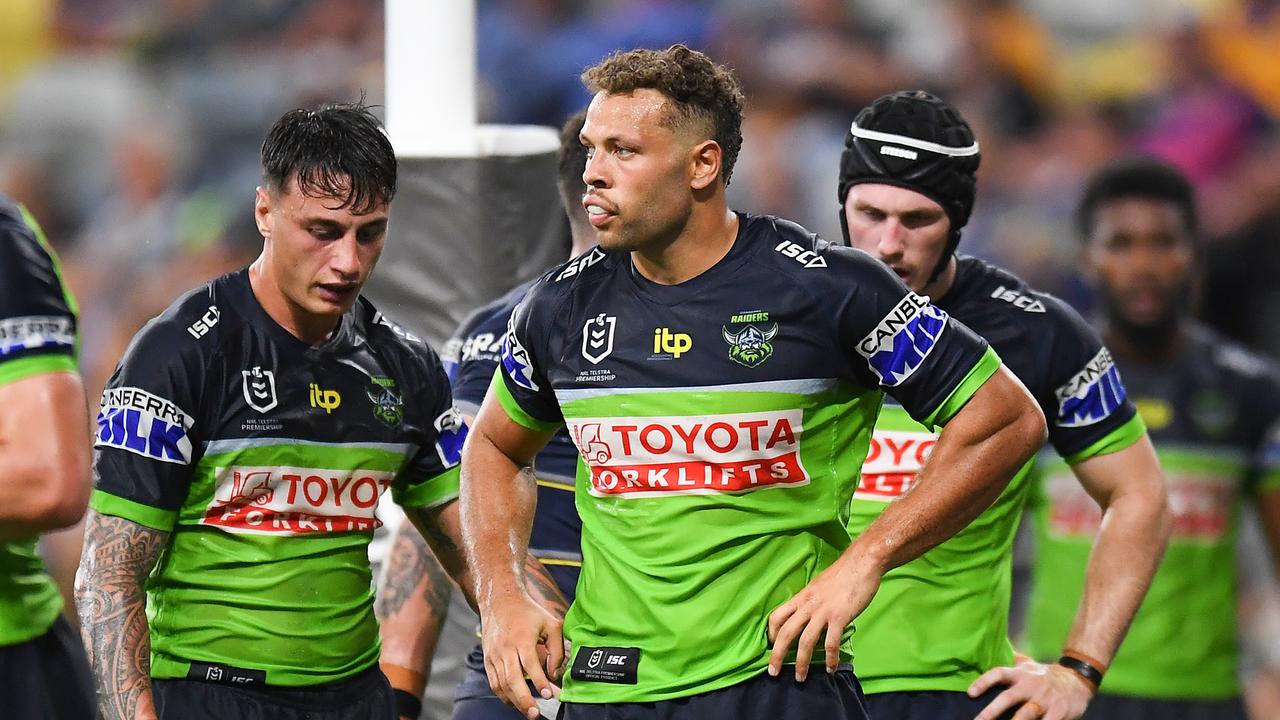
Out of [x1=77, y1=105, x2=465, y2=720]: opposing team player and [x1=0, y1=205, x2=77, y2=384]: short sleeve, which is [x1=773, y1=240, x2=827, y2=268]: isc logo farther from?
[x1=0, y1=205, x2=77, y2=384]: short sleeve

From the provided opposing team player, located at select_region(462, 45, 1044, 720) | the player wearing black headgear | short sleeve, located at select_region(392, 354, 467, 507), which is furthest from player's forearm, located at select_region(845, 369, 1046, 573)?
short sleeve, located at select_region(392, 354, 467, 507)

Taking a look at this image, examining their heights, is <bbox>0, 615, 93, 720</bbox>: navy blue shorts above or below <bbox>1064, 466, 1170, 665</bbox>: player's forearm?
above

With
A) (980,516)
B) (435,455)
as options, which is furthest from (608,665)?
(980,516)

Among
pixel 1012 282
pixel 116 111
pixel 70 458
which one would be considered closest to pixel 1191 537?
pixel 1012 282

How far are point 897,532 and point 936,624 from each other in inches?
39.5

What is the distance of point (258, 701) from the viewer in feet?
12.6

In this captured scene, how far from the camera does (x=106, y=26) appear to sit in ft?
40.5

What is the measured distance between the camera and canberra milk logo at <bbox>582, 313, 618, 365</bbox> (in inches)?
138

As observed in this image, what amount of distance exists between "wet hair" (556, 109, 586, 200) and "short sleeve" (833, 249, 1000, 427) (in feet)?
5.76

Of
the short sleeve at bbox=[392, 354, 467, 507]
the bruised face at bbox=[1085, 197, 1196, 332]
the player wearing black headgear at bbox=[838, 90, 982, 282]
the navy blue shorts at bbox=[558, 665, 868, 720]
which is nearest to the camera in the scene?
the navy blue shorts at bbox=[558, 665, 868, 720]

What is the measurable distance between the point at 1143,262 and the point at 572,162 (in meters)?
2.22

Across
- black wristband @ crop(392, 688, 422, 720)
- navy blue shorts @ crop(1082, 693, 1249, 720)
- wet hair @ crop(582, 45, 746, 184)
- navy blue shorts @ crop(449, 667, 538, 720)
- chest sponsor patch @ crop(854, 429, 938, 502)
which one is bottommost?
navy blue shorts @ crop(1082, 693, 1249, 720)

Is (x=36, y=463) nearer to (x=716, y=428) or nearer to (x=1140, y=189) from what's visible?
(x=716, y=428)

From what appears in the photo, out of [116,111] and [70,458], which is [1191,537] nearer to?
[70,458]
